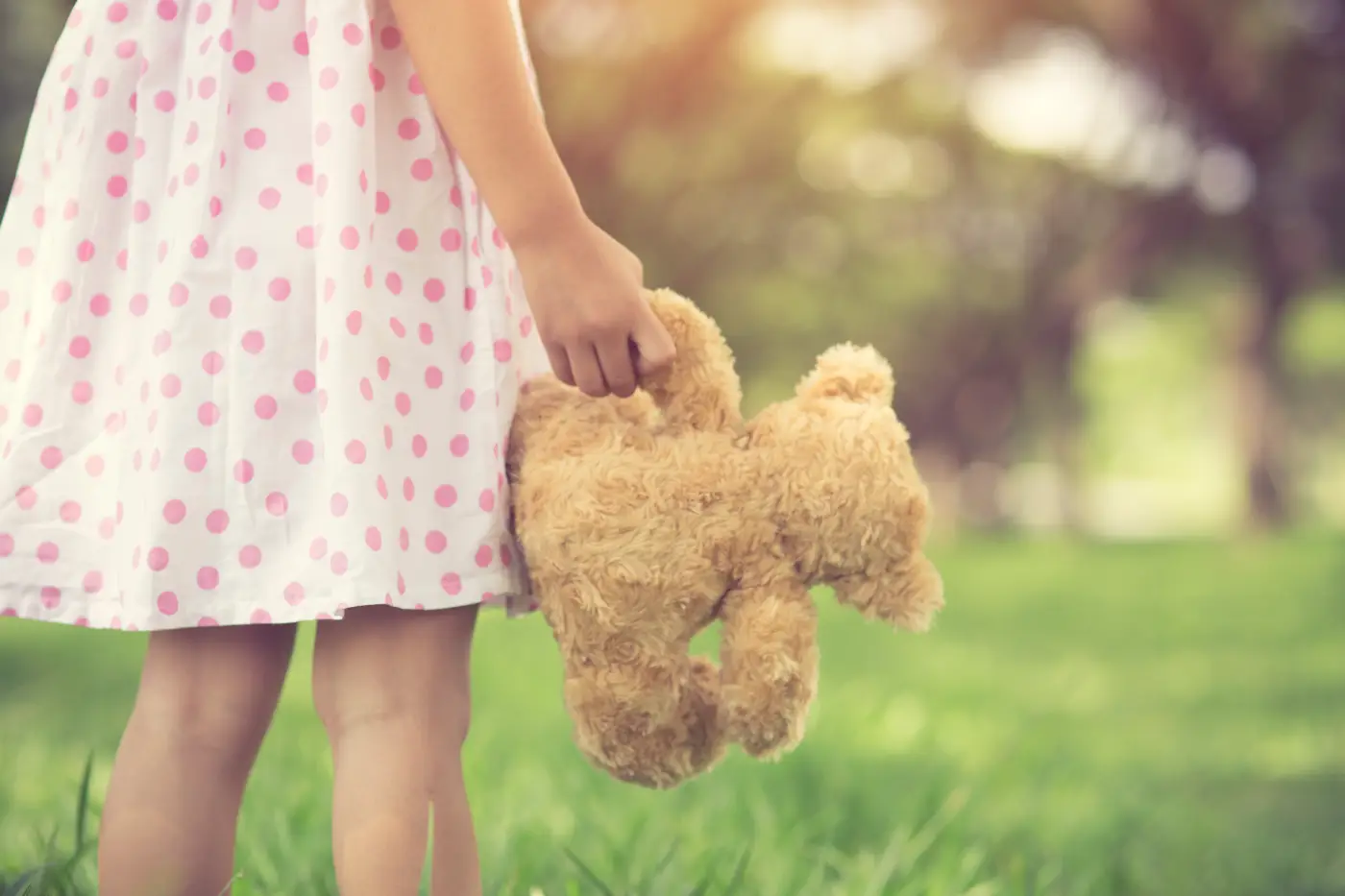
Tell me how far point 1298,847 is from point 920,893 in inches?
40.5

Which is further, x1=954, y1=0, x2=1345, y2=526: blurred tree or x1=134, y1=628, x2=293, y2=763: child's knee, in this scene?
x1=954, y1=0, x2=1345, y2=526: blurred tree

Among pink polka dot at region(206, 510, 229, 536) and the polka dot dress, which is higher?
the polka dot dress

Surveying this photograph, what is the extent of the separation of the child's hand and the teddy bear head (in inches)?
5.3

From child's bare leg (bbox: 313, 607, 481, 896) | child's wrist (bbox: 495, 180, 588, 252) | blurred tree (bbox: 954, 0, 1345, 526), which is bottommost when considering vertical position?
child's bare leg (bbox: 313, 607, 481, 896)

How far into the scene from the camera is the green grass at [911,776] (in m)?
1.87

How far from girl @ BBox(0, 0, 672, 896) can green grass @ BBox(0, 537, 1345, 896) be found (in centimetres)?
44

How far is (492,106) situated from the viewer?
3.90 feet

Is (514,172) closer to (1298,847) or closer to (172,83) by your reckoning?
(172,83)

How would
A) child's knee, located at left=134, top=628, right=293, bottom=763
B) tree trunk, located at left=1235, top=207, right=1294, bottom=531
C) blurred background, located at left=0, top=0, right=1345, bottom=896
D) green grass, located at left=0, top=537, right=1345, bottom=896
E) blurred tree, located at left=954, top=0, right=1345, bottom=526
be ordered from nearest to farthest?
child's knee, located at left=134, top=628, right=293, bottom=763 < green grass, located at left=0, top=537, right=1345, bottom=896 < blurred background, located at left=0, top=0, right=1345, bottom=896 < blurred tree, located at left=954, top=0, right=1345, bottom=526 < tree trunk, located at left=1235, top=207, right=1294, bottom=531

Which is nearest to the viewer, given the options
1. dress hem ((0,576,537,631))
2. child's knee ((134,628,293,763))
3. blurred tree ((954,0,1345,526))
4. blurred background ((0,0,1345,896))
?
dress hem ((0,576,537,631))

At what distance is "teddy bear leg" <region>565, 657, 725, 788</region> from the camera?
47.5 inches

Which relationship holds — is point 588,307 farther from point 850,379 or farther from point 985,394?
point 985,394

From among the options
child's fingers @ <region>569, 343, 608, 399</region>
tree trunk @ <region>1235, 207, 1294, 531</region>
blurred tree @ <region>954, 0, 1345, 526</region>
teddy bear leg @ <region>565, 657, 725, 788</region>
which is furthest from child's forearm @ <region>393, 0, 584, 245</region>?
tree trunk @ <region>1235, 207, 1294, 531</region>

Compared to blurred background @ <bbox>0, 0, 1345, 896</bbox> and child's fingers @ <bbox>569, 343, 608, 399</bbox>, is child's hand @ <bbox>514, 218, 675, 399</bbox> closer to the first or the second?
child's fingers @ <bbox>569, 343, 608, 399</bbox>
